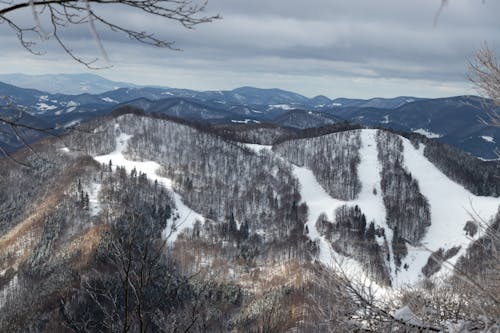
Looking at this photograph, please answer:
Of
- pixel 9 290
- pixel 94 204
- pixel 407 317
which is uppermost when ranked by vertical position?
pixel 407 317

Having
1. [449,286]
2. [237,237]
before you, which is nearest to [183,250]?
[237,237]

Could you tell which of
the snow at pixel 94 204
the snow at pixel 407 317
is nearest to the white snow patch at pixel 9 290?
the snow at pixel 94 204

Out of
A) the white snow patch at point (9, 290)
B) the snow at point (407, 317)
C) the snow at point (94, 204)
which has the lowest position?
the white snow patch at point (9, 290)

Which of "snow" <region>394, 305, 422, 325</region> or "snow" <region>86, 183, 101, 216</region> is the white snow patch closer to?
"snow" <region>86, 183, 101, 216</region>

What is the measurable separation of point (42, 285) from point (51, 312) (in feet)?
83.2

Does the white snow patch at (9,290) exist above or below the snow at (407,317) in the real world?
below

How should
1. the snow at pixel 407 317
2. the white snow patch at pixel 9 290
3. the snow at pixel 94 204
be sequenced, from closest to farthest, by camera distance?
the snow at pixel 407 317 → the white snow patch at pixel 9 290 → the snow at pixel 94 204

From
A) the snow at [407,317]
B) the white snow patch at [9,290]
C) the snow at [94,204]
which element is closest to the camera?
the snow at [407,317]

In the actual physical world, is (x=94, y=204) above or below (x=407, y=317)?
below

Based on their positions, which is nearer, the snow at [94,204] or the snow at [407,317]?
the snow at [407,317]

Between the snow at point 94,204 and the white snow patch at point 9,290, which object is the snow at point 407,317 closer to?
the white snow patch at point 9,290

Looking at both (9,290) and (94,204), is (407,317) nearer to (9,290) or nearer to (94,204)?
(9,290)

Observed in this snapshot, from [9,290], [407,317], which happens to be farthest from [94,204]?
[407,317]

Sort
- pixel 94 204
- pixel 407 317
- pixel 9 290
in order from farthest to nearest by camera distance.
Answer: pixel 94 204 < pixel 9 290 < pixel 407 317
